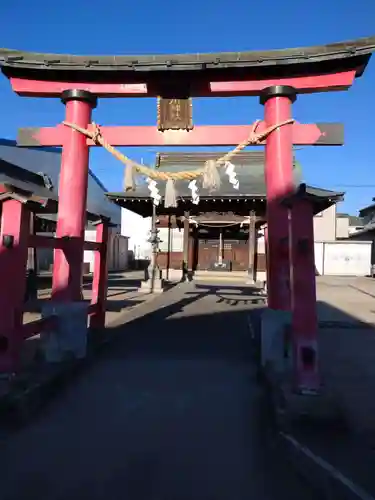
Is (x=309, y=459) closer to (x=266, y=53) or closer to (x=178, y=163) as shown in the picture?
(x=266, y=53)

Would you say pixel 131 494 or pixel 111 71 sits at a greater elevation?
pixel 111 71

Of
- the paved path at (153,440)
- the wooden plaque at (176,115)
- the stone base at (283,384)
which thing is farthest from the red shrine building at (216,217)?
the paved path at (153,440)

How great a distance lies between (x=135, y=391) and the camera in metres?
4.72

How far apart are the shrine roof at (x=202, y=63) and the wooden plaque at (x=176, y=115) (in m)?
0.34

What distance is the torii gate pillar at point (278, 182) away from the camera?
5551mm

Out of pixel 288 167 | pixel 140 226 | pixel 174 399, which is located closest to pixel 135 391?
pixel 174 399

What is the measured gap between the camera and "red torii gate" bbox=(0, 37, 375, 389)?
5559 millimetres

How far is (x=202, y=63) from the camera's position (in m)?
5.58

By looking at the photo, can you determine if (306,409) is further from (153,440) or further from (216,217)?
(216,217)

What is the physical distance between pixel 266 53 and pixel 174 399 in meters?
4.30

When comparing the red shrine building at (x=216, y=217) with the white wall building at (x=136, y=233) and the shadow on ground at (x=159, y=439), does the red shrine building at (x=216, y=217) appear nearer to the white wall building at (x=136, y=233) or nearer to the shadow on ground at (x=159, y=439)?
the shadow on ground at (x=159, y=439)

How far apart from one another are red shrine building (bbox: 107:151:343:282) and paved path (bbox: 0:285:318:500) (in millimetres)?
13689

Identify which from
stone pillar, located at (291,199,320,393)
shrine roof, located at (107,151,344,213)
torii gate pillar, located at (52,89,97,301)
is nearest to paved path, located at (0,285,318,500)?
stone pillar, located at (291,199,320,393)

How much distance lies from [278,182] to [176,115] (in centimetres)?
168
